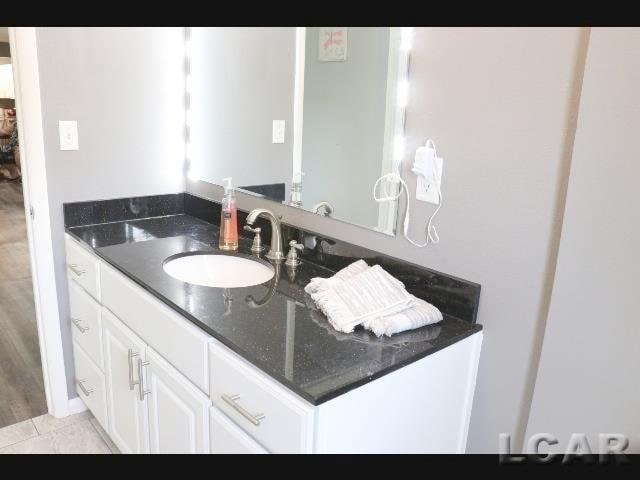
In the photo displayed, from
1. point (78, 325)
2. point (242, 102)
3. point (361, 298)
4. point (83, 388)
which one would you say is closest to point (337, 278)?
point (361, 298)

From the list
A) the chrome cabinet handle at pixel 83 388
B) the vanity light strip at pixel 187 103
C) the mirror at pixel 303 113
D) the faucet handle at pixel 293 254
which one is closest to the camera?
the mirror at pixel 303 113

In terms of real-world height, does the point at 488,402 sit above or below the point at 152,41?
below

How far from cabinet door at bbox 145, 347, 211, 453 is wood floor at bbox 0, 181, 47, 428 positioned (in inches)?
37.1

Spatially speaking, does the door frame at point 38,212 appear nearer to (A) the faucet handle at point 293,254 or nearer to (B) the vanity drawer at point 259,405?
(A) the faucet handle at point 293,254

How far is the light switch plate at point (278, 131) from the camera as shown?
187 centimetres

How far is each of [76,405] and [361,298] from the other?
1556 mm

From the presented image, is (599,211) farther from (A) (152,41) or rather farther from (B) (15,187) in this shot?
(B) (15,187)

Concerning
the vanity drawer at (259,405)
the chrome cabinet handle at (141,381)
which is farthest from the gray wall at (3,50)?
the vanity drawer at (259,405)

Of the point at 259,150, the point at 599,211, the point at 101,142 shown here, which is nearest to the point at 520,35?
the point at 599,211

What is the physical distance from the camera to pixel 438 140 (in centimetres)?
133

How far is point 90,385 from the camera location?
80.0 inches

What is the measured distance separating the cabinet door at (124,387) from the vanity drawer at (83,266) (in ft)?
0.35

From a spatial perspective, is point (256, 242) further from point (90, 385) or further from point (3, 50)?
point (3, 50)

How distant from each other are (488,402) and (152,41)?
179 centimetres
